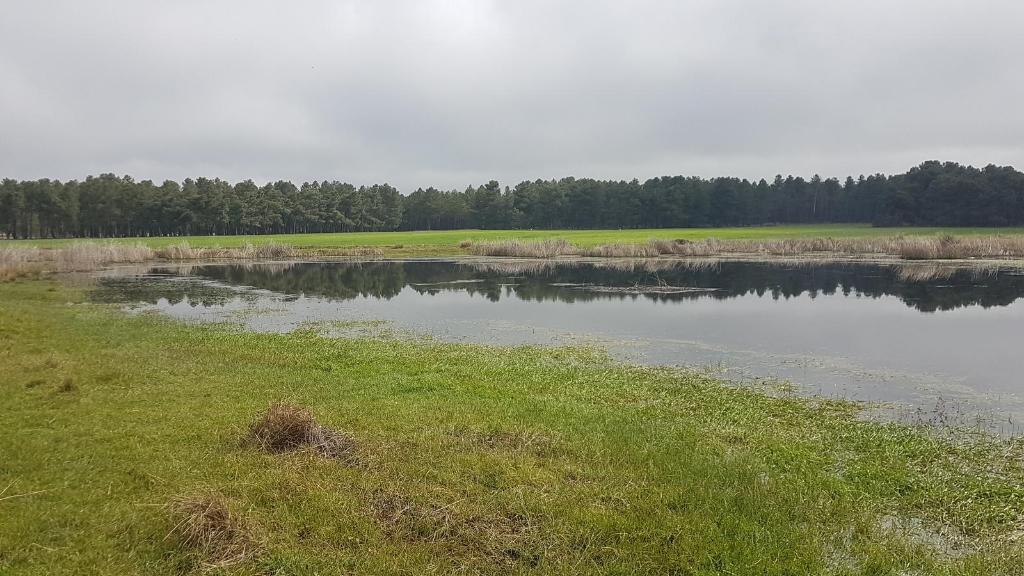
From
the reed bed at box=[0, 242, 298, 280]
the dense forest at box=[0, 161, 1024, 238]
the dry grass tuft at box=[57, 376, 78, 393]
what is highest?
the dense forest at box=[0, 161, 1024, 238]

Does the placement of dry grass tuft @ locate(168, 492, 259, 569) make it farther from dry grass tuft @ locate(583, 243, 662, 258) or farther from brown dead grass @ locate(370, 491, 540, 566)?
dry grass tuft @ locate(583, 243, 662, 258)

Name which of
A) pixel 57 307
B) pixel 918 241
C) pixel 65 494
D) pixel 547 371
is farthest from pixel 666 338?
pixel 918 241

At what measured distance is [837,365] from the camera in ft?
53.8

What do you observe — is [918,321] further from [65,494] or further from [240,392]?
[65,494]

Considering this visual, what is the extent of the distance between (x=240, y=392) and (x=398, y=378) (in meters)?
3.16

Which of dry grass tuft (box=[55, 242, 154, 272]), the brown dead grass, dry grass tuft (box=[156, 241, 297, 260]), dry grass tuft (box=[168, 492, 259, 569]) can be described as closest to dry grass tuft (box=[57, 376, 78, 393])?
dry grass tuft (box=[168, 492, 259, 569])

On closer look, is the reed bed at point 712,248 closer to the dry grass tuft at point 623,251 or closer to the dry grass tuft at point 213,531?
the dry grass tuft at point 623,251

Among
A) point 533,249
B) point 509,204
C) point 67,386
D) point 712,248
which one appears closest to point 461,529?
point 67,386

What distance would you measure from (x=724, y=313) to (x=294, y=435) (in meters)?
21.0

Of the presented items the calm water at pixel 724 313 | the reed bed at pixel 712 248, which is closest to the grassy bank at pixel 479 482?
the calm water at pixel 724 313

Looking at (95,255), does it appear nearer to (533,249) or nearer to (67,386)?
(533,249)

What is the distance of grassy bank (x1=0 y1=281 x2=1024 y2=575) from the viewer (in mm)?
6105

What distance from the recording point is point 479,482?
7.75 meters

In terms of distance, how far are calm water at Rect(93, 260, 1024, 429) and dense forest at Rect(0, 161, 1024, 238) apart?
64.4 metres
